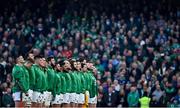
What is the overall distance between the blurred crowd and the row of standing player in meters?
2.42

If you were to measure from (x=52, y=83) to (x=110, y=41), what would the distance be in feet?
34.3

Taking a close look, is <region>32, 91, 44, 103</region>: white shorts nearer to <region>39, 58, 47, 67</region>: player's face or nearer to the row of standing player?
the row of standing player

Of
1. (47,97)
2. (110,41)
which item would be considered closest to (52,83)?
(47,97)

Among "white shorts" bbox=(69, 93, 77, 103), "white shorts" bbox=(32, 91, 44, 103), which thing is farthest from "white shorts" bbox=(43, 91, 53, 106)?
"white shorts" bbox=(69, 93, 77, 103)

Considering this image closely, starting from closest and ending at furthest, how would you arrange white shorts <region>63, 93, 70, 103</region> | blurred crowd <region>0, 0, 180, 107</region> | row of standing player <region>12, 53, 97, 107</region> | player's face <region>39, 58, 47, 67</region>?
row of standing player <region>12, 53, 97, 107</region> < player's face <region>39, 58, 47, 67</region> < white shorts <region>63, 93, 70, 103</region> < blurred crowd <region>0, 0, 180, 107</region>

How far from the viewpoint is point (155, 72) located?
32031 millimetres

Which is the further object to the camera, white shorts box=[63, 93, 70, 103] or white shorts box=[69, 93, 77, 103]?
white shorts box=[69, 93, 77, 103]

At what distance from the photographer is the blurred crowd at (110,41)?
103 ft

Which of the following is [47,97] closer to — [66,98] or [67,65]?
[66,98]

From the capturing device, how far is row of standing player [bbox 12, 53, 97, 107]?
2284 centimetres

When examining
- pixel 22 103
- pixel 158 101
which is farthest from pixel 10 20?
pixel 22 103

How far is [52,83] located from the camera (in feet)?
80.3

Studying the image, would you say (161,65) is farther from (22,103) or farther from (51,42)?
(22,103)

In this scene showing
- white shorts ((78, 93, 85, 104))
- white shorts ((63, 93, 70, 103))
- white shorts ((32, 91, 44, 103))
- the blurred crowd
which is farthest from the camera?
the blurred crowd
